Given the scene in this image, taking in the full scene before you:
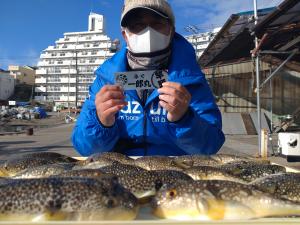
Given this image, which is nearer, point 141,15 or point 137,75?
point 137,75

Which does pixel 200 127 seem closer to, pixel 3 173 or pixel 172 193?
pixel 172 193

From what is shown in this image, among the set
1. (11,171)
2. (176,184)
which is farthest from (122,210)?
(11,171)

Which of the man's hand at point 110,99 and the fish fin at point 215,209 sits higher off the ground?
the man's hand at point 110,99

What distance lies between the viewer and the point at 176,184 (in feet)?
5.67

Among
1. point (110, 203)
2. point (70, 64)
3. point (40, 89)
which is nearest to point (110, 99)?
point (110, 203)

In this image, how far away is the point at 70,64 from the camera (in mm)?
102938

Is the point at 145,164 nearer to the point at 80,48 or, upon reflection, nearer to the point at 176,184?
the point at 176,184

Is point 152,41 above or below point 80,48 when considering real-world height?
below

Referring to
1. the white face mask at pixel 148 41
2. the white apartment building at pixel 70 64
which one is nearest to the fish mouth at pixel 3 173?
the white face mask at pixel 148 41

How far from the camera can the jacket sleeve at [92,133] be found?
9.85 feet

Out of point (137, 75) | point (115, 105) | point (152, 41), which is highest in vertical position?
point (152, 41)

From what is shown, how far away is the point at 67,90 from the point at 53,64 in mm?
11047

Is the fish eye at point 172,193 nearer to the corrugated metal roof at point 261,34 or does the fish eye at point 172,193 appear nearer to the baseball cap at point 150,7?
the baseball cap at point 150,7

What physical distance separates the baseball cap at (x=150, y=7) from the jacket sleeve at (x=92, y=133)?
807 mm
